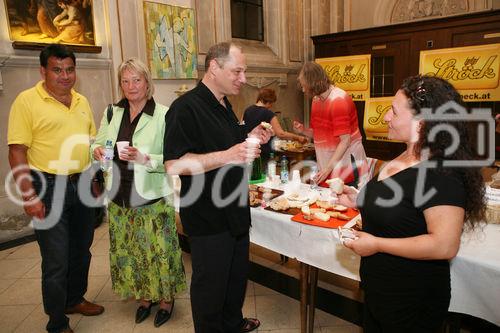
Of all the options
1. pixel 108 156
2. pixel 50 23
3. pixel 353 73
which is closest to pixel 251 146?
pixel 108 156

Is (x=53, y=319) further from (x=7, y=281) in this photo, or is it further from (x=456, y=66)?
(x=456, y=66)

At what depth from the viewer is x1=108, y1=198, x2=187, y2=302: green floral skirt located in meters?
2.34

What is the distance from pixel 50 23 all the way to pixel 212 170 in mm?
3447

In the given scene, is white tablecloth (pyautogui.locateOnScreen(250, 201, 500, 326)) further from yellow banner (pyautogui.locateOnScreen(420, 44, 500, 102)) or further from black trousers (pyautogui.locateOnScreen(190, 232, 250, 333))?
yellow banner (pyautogui.locateOnScreen(420, 44, 500, 102))

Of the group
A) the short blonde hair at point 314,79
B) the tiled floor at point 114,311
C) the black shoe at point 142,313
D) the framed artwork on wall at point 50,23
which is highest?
the framed artwork on wall at point 50,23

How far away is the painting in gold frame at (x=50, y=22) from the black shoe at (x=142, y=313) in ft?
10.1

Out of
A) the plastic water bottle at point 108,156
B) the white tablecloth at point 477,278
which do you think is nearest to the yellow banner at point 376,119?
the white tablecloth at point 477,278

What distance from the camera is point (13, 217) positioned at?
415 centimetres

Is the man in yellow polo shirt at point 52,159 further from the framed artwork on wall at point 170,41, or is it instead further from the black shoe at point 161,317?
the framed artwork on wall at point 170,41

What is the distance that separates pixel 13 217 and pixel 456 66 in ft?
20.6

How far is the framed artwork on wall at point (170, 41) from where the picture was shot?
4.82 metres

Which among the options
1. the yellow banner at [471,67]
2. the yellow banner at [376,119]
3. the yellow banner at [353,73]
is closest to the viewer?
the yellow banner at [471,67]

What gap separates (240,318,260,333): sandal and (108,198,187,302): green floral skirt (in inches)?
19.1

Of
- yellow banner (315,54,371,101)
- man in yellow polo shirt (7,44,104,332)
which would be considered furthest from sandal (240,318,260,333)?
yellow banner (315,54,371,101)
